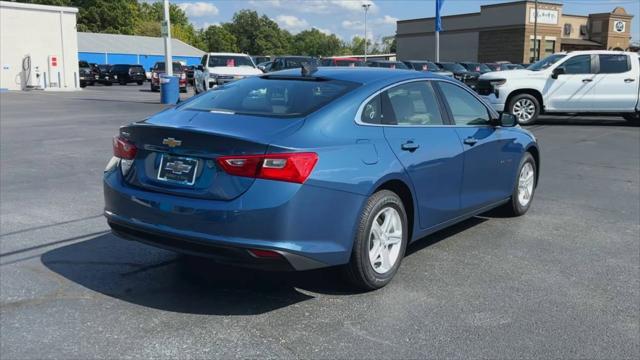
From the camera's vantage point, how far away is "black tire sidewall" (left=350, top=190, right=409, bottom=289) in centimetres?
433

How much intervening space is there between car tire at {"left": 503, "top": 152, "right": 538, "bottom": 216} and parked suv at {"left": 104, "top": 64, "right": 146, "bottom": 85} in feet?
143

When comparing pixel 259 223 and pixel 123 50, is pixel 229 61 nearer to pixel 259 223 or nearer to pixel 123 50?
pixel 259 223

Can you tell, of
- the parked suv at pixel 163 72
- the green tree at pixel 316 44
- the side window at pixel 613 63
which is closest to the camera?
the side window at pixel 613 63

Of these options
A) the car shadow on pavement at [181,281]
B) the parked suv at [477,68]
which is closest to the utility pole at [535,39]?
the parked suv at [477,68]

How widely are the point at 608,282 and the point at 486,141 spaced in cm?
168

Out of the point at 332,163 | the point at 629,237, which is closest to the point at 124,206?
the point at 332,163

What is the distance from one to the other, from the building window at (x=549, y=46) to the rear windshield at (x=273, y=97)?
58315 millimetres

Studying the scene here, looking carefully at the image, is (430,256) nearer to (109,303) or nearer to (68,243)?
(109,303)

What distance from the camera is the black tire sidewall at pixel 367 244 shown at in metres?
4.33

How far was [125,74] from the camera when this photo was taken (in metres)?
→ 47.4

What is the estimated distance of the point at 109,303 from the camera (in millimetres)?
4309

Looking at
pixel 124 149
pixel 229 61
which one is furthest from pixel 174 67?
pixel 124 149

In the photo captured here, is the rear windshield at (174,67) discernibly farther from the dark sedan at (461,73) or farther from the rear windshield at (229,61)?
the dark sedan at (461,73)

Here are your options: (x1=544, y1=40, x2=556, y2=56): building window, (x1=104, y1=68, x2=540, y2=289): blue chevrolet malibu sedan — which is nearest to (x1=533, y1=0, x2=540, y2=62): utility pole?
(x1=544, y1=40, x2=556, y2=56): building window
